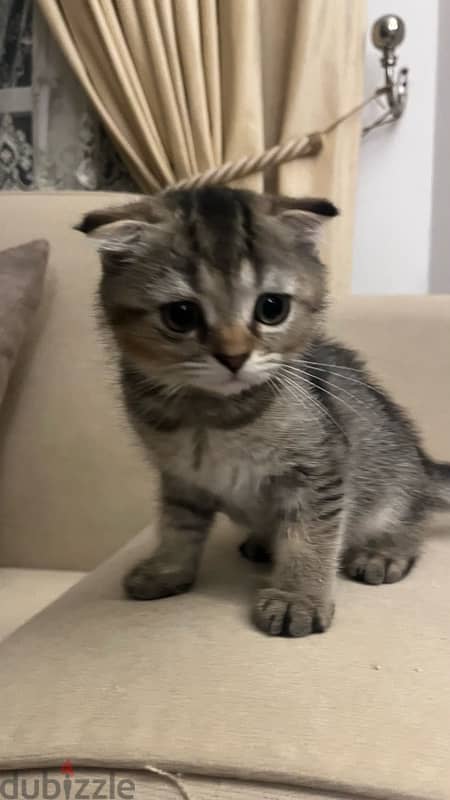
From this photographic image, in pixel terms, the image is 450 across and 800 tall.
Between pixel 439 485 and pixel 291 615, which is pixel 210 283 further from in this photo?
pixel 439 485

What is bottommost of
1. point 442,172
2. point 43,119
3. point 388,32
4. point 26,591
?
point 26,591

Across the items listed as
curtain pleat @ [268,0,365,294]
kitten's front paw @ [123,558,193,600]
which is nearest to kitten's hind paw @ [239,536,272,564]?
kitten's front paw @ [123,558,193,600]

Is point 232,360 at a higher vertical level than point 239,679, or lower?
higher

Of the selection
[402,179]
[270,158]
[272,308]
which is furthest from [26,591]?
[402,179]

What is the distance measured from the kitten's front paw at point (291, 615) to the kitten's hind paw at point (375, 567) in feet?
Result: 0.42

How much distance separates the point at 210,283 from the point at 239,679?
361 mm

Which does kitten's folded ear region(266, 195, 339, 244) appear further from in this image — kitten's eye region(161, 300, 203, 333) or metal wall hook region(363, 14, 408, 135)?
metal wall hook region(363, 14, 408, 135)

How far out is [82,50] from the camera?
166cm

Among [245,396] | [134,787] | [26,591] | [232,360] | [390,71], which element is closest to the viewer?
[134,787]

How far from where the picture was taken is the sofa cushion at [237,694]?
1.90 feet

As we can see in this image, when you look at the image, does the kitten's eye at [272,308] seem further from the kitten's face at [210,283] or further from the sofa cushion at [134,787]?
the sofa cushion at [134,787]

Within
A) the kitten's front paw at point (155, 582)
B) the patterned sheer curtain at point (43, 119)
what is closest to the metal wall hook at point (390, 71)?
the patterned sheer curtain at point (43, 119)

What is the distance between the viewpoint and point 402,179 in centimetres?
174

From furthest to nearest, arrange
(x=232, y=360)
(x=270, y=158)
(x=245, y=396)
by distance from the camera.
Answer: (x=270, y=158)
(x=245, y=396)
(x=232, y=360)
